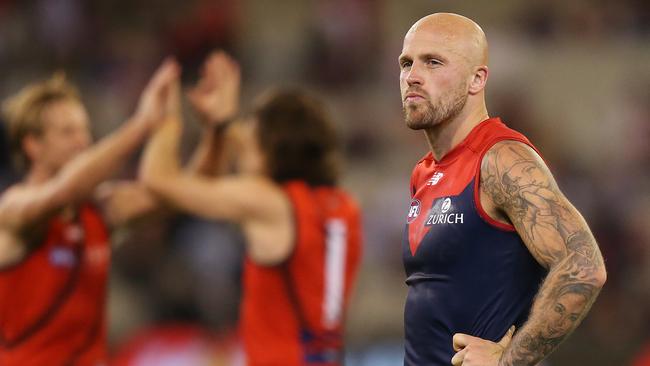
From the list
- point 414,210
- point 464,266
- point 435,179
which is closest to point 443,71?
point 435,179

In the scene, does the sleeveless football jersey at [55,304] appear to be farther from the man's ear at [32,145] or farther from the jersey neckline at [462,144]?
the jersey neckline at [462,144]

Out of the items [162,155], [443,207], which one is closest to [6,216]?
[162,155]

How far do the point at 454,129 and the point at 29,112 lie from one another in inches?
132

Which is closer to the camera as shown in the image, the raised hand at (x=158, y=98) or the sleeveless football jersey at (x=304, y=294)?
the raised hand at (x=158, y=98)

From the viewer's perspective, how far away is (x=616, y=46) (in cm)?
1306

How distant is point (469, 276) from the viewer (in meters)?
3.68

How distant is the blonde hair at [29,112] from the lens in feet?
20.7

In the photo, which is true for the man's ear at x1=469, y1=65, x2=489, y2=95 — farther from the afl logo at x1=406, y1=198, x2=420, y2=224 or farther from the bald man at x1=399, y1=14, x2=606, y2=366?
the afl logo at x1=406, y1=198, x2=420, y2=224

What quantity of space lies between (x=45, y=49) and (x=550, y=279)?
1086cm

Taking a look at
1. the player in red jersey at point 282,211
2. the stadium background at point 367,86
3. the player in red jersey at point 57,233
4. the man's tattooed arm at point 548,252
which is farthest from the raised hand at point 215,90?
the stadium background at point 367,86

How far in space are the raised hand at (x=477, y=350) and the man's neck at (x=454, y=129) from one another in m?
0.75

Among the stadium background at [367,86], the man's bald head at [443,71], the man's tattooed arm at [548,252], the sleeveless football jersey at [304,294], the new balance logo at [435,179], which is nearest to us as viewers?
the man's tattooed arm at [548,252]

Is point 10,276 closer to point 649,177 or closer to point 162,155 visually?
point 162,155

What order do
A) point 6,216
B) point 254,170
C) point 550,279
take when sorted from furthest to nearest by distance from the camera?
point 254,170, point 6,216, point 550,279
